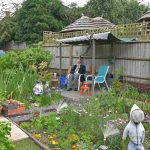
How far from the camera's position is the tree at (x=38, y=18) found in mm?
22859

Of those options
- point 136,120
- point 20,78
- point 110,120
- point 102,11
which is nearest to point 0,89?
point 20,78

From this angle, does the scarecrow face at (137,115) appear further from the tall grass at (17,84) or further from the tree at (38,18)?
the tree at (38,18)

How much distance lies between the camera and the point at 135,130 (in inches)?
169

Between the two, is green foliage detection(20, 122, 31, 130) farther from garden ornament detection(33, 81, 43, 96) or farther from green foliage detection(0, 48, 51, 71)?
green foliage detection(0, 48, 51, 71)

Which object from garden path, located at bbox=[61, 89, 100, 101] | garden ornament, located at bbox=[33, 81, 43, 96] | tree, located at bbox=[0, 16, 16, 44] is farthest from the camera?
tree, located at bbox=[0, 16, 16, 44]

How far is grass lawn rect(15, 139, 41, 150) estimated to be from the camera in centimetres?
510

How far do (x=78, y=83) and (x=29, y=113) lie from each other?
413 centimetres

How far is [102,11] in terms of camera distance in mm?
25406

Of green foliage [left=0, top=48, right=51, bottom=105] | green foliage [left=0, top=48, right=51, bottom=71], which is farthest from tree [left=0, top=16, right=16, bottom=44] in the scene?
green foliage [left=0, top=48, right=51, bottom=105]

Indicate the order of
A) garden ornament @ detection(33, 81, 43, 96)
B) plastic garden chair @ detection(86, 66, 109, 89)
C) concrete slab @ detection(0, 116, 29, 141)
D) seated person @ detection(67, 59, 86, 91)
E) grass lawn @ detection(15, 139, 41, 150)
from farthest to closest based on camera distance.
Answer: seated person @ detection(67, 59, 86, 91), plastic garden chair @ detection(86, 66, 109, 89), garden ornament @ detection(33, 81, 43, 96), concrete slab @ detection(0, 116, 29, 141), grass lawn @ detection(15, 139, 41, 150)

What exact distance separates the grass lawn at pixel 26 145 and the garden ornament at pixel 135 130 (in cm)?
165

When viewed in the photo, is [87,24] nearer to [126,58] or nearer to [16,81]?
[126,58]

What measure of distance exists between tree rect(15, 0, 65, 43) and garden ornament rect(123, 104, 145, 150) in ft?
62.2

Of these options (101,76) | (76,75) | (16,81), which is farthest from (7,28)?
(16,81)
